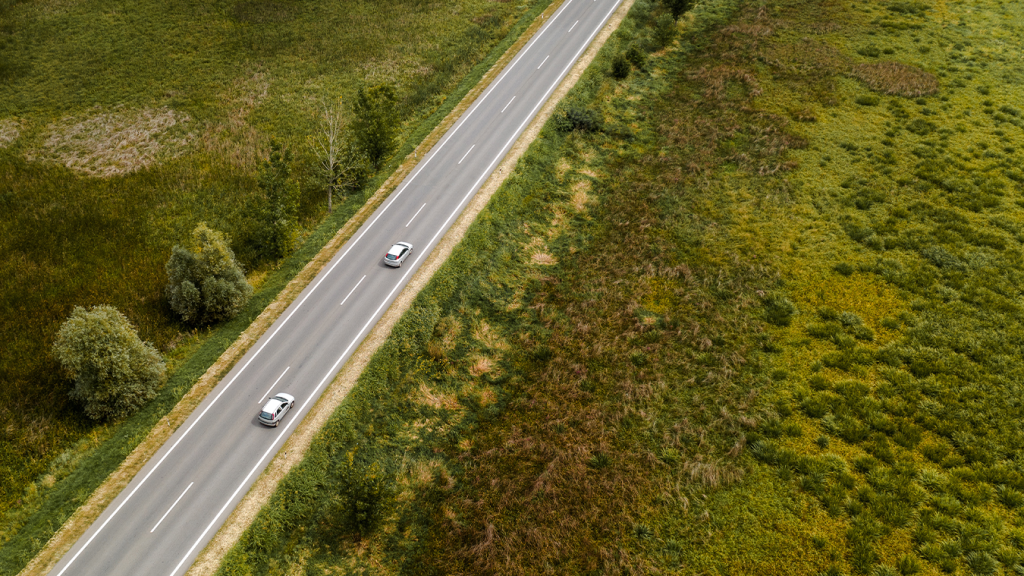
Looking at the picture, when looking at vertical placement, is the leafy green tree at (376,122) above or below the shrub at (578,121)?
above

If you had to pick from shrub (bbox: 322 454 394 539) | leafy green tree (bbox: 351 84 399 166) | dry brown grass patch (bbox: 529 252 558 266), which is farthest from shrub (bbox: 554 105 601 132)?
shrub (bbox: 322 454 394 539)

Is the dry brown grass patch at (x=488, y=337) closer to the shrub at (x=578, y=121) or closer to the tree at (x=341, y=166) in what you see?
the tree at (x=341, y=166)

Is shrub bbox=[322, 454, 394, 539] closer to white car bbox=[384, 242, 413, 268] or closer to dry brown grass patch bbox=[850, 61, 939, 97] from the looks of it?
white car bbox=[384, 242, 413, 268]

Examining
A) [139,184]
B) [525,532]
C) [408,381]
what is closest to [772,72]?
[408,381]

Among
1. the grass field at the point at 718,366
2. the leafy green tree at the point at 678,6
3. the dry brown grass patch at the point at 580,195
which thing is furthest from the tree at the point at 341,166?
the leafy green tree at the point at 678,6

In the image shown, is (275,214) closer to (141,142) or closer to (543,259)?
(543,259)

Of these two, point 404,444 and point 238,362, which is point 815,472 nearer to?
point 404,444
